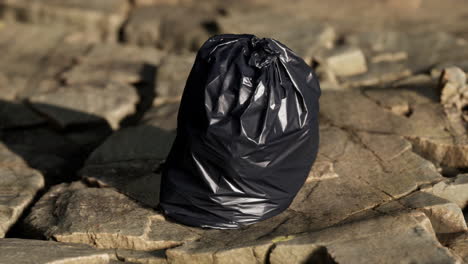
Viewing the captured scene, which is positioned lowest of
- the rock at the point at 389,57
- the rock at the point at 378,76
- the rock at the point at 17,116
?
the rock at the point at 17,116

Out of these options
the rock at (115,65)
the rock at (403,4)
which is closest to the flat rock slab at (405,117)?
the rock at (115,65)

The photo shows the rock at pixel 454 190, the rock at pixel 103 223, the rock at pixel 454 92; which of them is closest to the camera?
the rock at pixel 103 223

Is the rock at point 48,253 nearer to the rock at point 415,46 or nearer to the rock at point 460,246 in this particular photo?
the rock at point 460,246

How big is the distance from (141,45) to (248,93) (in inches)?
137

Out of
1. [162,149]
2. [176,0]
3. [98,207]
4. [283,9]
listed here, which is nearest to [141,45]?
[176,0]

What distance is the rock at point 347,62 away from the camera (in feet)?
16.8

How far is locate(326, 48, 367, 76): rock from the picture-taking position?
5.12m

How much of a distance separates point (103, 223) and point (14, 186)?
2.76 feet

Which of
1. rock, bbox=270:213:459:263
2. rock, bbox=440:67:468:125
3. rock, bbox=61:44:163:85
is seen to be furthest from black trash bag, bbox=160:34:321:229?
rock, bbox=61:44:163:85

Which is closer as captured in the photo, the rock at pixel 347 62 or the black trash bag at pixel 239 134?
the black trash bag at pixel 239 134

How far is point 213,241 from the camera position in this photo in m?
3.01

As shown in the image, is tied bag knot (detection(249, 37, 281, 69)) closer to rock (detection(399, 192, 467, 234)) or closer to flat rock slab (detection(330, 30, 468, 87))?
rock (detection(399, 192, 467, 234))

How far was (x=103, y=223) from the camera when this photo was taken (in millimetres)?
3180

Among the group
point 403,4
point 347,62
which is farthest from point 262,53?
point 403,4
